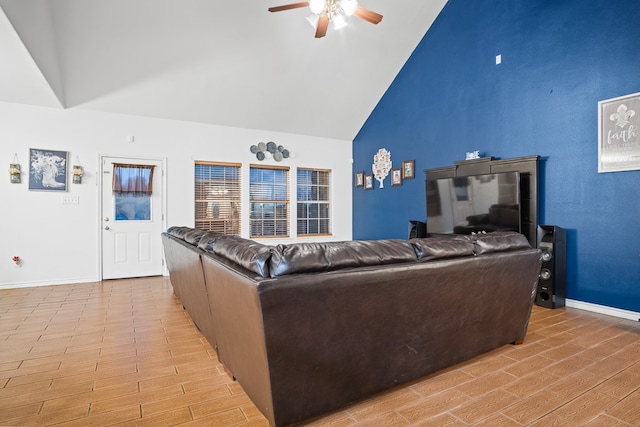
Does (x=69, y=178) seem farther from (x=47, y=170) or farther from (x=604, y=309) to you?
(x=604, y=309)

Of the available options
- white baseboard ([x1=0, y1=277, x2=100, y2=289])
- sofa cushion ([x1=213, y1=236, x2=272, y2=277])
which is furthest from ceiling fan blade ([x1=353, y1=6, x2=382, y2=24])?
white baseboard ([x1=0, y1=277, x2=100, y2=289])

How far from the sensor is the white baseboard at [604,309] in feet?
10.5

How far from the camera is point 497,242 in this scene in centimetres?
220

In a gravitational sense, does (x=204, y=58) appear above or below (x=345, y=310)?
above

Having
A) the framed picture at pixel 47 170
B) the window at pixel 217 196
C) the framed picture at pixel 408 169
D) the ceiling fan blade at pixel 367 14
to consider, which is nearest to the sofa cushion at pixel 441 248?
the ceiling fan blade at pixel 367 14

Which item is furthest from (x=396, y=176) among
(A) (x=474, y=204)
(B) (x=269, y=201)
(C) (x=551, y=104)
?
(C) (x=551, y=104)

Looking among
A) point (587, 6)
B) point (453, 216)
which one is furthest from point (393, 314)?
point (587, 6)

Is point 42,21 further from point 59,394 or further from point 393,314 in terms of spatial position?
point 393,314

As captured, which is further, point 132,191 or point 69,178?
point 132,191

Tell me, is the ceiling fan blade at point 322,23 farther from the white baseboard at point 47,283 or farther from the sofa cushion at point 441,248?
the white baseboard at point 47,283

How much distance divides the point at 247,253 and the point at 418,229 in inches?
171

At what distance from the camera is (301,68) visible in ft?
17.9

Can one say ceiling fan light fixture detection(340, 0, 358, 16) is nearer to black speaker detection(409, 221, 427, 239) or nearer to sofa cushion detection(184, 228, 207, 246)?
sofa cushion detection(184, 228, 207, 246)

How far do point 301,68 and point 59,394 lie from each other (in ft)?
16.8
